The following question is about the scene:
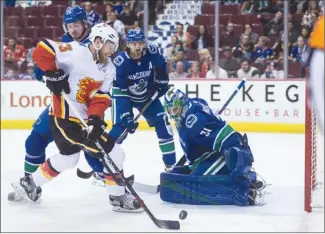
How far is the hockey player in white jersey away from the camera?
3.96 m

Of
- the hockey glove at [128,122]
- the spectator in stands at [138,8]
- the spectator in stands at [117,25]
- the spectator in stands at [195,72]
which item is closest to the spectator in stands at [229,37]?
the spectator in stands at [195,72]

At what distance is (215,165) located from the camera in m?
4.36

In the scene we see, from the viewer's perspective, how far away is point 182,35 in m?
8.73

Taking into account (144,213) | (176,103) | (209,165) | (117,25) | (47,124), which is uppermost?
(117,25)

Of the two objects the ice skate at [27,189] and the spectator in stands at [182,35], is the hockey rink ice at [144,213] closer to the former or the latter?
the ice skate at [27,189]

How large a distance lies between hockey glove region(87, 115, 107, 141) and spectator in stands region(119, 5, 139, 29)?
16.4 feet

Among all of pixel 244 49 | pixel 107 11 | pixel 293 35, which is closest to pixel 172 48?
pixel 244 49

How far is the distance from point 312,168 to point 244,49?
4.38m

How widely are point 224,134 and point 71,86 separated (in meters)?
0.85

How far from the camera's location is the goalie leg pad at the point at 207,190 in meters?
4.32

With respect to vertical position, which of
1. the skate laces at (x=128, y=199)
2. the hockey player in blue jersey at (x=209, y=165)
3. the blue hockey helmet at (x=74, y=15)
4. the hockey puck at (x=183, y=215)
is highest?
the blue hockey helmet at (x=74, y=15)

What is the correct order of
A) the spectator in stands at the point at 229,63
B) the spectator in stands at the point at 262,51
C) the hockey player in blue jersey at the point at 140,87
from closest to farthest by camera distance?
the hockey player in blue jersey at the point at 140,87 < the spectator in stands at the point at 229,63 < the spectator in stands at the point at 262,51

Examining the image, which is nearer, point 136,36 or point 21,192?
point 21,192

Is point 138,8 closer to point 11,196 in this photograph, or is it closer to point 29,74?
point 29,74
